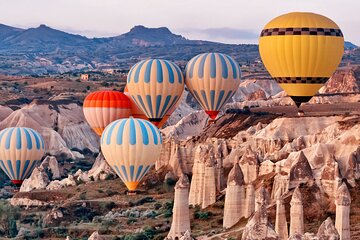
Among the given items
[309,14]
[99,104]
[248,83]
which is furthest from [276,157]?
[248,83]

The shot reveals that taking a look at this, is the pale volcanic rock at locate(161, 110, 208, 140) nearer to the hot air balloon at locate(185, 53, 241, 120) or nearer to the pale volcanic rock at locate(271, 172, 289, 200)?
the hot air balloon at locate(185, 53, 241, 120)

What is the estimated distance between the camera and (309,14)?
179ft

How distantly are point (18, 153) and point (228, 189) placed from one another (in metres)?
20.2

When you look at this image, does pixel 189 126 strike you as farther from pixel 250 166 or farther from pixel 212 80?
pixel 250 166

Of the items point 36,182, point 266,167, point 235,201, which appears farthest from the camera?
point 36,182

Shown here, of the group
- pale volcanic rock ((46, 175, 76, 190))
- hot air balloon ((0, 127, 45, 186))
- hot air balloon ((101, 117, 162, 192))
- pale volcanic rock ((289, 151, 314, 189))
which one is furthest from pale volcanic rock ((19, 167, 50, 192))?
pale volcanic rock ((289, 151, 314, 189))

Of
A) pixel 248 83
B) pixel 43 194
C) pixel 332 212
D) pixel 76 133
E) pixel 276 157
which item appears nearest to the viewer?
pixel 332 212

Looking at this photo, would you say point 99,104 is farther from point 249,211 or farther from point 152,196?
point 249,211

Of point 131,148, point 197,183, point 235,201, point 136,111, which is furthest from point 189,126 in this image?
point 235,201

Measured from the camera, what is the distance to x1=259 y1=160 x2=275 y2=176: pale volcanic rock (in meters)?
50.3

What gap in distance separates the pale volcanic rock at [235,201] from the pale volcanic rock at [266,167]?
530 cm

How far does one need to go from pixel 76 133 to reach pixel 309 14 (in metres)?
66.2

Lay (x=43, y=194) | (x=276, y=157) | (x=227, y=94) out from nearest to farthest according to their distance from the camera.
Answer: (x=276, y=157) < (x=227, y=94) < (x=43, y=194)

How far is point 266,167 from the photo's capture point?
1998 inches
